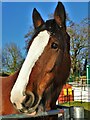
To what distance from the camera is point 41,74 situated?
789 millimetres

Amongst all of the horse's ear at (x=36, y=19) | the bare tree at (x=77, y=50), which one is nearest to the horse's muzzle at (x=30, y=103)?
the horse's ear at (x=36, y=19)

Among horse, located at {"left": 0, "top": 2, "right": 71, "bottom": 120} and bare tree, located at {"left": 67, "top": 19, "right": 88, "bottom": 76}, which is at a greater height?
bare tree, located at {"left": 67, "top": 19, "right": 88, "bottom": 76}

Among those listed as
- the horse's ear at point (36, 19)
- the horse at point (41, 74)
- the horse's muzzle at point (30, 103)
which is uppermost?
the horse's ear at point (36, 19)

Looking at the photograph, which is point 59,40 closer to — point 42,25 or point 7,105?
point 42,25

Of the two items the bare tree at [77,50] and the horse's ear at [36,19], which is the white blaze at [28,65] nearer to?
the horse's ear at [36,19]

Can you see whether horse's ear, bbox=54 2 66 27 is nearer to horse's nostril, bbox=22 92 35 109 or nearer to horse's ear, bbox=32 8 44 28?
horse's ear, bbox=32 8 44 28

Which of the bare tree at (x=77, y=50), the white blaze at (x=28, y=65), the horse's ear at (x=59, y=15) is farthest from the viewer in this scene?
the bare tree at (x=77, y=50)

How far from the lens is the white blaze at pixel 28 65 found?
2.38ft

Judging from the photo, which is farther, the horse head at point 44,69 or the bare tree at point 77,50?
the bare tree at point 77,50

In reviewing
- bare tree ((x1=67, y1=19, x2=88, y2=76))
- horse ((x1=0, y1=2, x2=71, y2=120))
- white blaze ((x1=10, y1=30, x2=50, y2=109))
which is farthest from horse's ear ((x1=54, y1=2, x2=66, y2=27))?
bare tree ((x1=67, y1=19, x2=88, y2=76))

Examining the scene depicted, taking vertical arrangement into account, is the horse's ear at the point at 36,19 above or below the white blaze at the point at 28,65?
above

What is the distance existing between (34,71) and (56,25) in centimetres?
22

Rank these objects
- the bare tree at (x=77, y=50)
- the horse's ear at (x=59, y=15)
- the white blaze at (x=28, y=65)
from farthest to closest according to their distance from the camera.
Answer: the bare tree at (x=77, y=50) → the horse's ear at (x=59, y=15) → the white blaze at (x=28, y=65)

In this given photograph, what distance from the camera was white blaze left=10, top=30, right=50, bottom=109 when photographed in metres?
0.72
